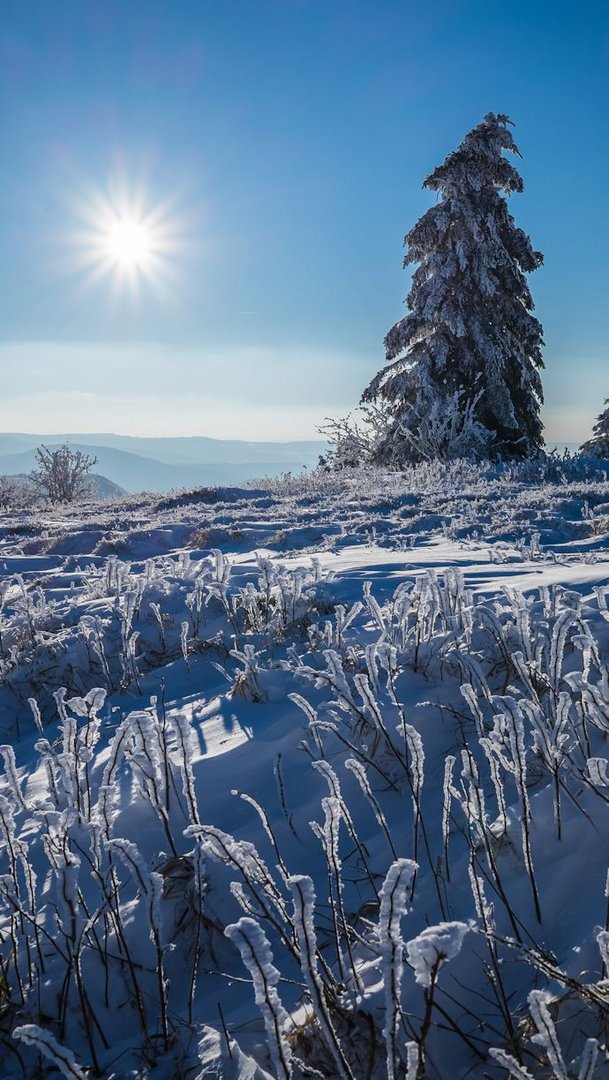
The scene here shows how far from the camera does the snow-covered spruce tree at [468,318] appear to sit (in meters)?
19.2

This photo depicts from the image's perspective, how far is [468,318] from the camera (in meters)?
19.6

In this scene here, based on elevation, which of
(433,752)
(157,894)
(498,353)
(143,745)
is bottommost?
(433,752)

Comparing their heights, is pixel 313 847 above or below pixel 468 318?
below

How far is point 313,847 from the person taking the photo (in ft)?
6.95

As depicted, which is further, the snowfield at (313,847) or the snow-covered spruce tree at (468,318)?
the snow-covered spruce tree at (468,318)

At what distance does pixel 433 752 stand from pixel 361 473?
48.8ft

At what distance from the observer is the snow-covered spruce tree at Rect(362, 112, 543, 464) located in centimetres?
1920

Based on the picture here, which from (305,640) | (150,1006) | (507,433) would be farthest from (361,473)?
(150,1006)

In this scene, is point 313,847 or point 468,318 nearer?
point 313,847

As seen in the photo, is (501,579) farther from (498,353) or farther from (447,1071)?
(498,353)

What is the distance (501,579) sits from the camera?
190 inches

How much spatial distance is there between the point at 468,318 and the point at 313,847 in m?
19.7

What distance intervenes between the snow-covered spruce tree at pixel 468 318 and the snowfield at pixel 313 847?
15632 mm

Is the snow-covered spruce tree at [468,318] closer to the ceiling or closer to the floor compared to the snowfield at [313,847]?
closer to the ceiling
